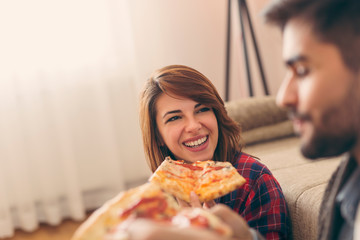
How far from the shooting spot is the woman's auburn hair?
4.31 ft

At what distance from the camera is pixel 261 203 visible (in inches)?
46.6

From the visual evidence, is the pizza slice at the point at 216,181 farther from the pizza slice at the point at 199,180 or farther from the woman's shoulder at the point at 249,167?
the woman's shoulder at the point at 249,167

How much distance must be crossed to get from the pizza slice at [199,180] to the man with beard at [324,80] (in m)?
0.25

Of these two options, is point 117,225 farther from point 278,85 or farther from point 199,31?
point 278,85

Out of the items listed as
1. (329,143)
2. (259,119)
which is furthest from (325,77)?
(259,119)

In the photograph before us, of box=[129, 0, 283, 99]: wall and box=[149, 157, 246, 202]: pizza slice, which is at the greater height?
box=[129, 0, 283, 99]: wall

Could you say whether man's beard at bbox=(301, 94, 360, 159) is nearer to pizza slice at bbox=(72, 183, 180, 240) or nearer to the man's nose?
the man's nose

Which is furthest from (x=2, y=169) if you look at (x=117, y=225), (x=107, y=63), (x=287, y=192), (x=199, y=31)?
(x=117, y=225)

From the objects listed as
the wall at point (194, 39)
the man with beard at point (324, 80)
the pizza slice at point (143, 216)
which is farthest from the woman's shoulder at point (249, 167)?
the wall at point (194, 39)

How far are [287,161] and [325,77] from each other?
1.15 meters

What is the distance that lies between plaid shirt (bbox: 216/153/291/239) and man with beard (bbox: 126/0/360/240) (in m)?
0.42

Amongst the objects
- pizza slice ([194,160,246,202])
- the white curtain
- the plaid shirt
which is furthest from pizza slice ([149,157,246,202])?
the white curtain

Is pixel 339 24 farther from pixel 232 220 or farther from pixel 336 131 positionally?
pixel 232 220

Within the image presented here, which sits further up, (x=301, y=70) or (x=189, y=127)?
(x=301, y=70)
